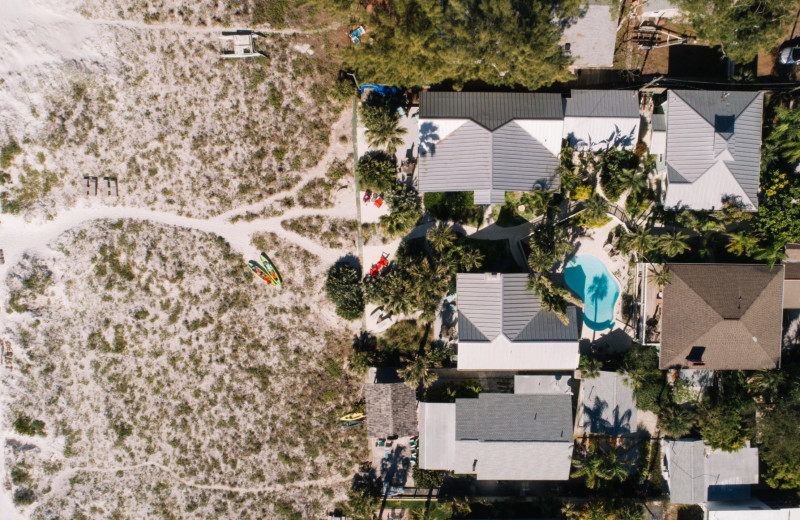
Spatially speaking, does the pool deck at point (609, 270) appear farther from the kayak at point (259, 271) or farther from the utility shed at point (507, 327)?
the kayak at point (259, 271)

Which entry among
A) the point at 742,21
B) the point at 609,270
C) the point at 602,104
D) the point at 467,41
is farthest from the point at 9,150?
the point at 742,21

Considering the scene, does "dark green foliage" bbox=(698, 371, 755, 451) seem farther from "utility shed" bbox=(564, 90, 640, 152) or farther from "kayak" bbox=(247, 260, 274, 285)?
"kayak" bbox=(247, 260, 274, 285)

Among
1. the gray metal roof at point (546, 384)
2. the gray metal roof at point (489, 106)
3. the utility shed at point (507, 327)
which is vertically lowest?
the gray metal roof at point (546, 384)

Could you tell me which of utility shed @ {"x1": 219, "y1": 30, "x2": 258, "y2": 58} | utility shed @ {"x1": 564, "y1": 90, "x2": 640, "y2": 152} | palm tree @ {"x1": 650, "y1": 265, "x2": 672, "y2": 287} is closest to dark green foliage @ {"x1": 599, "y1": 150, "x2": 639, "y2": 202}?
utility shed @ {"x1": 564, "y1": 90, "x2": 640, "y2": 152}

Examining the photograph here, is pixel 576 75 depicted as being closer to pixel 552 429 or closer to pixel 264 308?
pixel 552 429

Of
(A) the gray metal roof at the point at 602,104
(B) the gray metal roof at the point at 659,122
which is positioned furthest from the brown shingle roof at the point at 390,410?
(B) the gray metal roof at the point at 659,122
